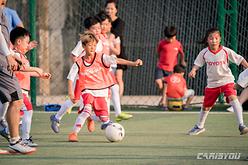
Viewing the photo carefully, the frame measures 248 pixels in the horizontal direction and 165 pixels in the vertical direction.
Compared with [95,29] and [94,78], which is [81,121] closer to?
[94,78]

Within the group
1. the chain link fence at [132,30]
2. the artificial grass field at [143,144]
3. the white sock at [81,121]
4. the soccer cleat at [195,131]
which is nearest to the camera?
the artificial grass field at [143,144]

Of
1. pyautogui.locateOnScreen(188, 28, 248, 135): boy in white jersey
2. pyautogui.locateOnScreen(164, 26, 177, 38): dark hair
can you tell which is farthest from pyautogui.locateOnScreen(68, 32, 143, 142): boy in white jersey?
pyautogui.locateOnScreen(164, 26, 177, 38): dark hair

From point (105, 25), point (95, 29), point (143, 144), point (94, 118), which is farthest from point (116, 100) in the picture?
point (143, 144)

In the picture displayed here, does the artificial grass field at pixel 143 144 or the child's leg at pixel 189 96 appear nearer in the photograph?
the artificial grass field at pixel 143 144

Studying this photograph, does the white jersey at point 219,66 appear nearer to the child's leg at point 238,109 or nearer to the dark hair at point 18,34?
the child's leg at point 238,109

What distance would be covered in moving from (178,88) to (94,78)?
14.1ft

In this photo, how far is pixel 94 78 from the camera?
10.6 m

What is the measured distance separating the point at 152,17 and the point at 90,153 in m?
8.07

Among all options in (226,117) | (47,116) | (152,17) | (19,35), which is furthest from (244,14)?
(19,35)

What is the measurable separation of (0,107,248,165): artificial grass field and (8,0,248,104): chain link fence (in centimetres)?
350

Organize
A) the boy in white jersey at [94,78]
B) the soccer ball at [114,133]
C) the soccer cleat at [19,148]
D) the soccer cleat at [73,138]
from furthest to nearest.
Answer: the boy in white jersey at [94,78], the soccer cleat at [73,138], the soccer ball at [114,133], the soccer cleat at [19,148]

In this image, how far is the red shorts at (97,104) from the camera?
1044cm

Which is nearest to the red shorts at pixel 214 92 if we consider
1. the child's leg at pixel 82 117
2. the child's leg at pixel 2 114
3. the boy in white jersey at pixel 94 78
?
the boy in white jersey at pixel 94 78

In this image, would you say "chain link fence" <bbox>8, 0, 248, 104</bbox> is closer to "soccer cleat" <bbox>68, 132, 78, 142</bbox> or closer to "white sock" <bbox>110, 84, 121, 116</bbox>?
"white sock" <bbox>110, 84, 121, 116</bbox>
